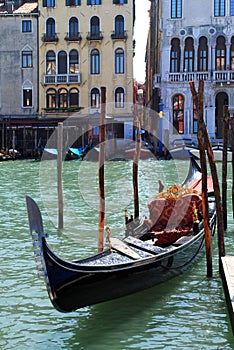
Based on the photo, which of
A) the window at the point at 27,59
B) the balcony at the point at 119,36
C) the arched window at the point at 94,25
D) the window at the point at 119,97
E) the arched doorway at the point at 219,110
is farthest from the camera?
the arched doorway at the point at 219,110

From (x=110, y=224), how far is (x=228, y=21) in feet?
44.8

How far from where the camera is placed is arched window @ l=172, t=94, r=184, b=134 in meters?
19.4

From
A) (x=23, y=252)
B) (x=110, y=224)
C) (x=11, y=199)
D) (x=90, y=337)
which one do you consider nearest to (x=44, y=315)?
(x=90, y=337)

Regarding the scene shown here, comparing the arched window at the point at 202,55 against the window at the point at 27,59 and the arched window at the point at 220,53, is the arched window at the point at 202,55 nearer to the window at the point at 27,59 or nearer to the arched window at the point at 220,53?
the arched window at the point at 220,53

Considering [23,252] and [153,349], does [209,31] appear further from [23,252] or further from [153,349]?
[153,349]

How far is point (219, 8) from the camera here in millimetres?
19000

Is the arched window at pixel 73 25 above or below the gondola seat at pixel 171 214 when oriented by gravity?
above

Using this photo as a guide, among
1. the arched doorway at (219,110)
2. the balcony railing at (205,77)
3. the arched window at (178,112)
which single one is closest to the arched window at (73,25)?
the balcony railing at (205,77)

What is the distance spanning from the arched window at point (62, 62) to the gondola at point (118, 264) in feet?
48.5

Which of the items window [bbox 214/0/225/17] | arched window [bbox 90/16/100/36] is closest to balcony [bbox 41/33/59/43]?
arched window [bbox 90/16/100/36]

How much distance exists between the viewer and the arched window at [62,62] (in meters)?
19.3

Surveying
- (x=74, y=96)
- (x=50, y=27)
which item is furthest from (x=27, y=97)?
(x=50, y=27)

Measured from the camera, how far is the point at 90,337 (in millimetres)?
3312

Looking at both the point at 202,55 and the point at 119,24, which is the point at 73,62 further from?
the point at 202,55
